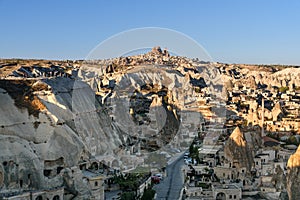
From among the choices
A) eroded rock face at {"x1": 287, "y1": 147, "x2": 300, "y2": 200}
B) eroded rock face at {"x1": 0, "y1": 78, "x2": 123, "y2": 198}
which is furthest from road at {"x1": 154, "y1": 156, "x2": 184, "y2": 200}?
eroded rock face at {"x1": 287, "y1": 147, "x2": 300, "y2": 200}

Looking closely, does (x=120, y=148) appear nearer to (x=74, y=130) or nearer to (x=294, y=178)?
(x=74, y=130)

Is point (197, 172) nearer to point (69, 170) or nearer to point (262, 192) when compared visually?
point (262, 192)

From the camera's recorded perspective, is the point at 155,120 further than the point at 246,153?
Yes

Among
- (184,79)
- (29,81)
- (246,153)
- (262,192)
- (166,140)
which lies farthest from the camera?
(184,79)

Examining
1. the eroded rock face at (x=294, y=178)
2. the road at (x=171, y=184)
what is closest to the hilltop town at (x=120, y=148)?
the eroded rock face at (x=294, y=178)

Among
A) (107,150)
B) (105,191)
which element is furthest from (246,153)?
(107,150)

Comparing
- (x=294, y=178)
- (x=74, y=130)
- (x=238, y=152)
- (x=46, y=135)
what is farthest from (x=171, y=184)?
(x=294, y=178)
